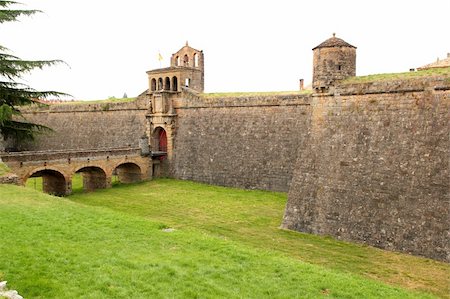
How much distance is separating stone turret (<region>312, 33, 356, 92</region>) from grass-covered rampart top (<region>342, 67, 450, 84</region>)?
0.37m

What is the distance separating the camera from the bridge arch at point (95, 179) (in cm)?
2503

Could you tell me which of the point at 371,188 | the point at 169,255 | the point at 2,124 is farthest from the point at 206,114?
the point at 169,255

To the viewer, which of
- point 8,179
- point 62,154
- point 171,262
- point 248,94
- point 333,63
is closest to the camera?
point 171,262

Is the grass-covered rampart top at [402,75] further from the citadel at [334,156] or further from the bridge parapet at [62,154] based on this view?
the bridge parapet at [62,154]

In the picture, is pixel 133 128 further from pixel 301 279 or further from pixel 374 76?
pixel 301 279

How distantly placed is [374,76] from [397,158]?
11.5 feet

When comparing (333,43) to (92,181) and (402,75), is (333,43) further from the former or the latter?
(92,181)

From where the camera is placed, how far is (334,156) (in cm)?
1562

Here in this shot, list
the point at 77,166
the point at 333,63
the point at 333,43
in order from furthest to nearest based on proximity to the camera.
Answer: the point at 77,166 < the point at 333,43 < the point at 333,63

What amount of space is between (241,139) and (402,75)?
11691 millimetres

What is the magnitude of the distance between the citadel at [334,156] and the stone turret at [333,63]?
37 mm

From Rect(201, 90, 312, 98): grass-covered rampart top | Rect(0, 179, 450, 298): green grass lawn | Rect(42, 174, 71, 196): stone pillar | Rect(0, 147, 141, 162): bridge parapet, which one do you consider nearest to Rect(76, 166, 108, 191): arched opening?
Rect(0, 147, 141, 162): bridge parapet

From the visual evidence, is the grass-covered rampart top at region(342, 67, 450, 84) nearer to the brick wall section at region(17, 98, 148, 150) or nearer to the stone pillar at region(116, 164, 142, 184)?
the stone pillar at region(116, 164, 142, 184)

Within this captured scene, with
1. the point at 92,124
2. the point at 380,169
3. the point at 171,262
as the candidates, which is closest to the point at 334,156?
the point at 380,169
